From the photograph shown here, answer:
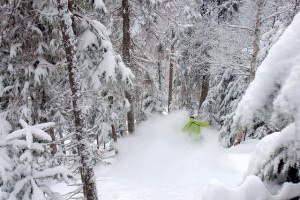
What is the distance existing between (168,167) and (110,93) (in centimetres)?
445

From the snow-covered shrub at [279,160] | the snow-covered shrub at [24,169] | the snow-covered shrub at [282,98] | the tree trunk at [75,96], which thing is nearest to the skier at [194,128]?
the tree trunk at [75,96]

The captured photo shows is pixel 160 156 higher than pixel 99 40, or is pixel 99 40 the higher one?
pixel 99 40

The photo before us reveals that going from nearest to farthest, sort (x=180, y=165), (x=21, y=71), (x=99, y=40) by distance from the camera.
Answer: (x=99, y=40) < (x=21, y=71) < (x=180, y=165)

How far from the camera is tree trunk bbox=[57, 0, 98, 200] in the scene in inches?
168

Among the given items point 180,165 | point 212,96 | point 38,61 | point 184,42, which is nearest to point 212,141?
point 180,165

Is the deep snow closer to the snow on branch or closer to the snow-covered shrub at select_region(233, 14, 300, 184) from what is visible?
the snow-covered shrub at select_region(233, 14, 300, 184)

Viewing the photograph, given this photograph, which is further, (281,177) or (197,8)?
(197,8)

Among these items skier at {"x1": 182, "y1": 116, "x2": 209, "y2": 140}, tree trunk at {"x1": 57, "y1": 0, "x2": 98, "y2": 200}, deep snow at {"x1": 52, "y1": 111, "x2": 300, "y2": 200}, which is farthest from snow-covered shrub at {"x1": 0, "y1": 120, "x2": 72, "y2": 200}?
skier at {"x1": 182, "y1": 116, "x2": 209, "y2": 140}

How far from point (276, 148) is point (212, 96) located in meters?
15.4

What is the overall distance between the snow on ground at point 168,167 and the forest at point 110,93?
0.37 feet

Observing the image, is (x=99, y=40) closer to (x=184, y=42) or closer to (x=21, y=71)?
(x=21, y=71)

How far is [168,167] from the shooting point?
343 inches

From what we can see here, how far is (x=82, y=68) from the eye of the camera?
5535 mm

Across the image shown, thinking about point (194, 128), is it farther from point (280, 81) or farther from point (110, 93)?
point (280, 81)
